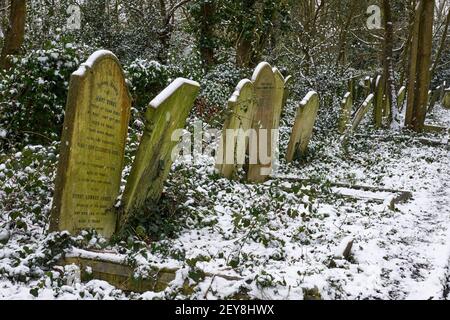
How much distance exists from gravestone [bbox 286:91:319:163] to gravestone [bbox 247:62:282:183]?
923 millimetres

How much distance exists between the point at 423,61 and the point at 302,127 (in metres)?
6.72

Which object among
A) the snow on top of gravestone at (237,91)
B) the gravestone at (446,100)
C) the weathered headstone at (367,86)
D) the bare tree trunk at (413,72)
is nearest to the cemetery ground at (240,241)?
the snow on top of gravestone at (237,91)

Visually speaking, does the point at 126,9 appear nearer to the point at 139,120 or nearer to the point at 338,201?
the point at 139,120

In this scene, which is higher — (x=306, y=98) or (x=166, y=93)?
(x=306, y=98)

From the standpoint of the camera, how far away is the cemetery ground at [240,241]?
11.1 feet

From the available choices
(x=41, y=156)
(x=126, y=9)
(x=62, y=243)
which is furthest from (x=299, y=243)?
(x=126, y=9)

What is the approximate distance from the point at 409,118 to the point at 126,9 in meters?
10.1

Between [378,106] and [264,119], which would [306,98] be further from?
[378,106]

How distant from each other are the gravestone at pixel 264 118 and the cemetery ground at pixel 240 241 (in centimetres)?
54

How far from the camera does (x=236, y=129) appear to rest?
7121 mm

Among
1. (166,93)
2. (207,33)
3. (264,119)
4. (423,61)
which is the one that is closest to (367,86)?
(423,61)

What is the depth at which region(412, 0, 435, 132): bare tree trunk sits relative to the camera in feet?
45.1

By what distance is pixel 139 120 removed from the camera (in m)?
8.15

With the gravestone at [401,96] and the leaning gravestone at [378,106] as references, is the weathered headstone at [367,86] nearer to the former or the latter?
the leaning gravestone at [378,106]
